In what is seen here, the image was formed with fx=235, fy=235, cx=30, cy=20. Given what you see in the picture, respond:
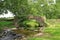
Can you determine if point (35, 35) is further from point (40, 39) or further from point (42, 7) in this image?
point (42, 7)

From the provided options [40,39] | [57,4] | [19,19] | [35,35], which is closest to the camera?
[40,39]

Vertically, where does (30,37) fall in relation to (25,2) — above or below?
below

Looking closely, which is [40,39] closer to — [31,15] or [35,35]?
[35,35]

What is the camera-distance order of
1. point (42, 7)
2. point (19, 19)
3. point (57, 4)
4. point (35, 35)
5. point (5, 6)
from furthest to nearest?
1. point (57, 4)
2. point (42, 7)
3. point (19, 19)
4. point (5, 6)
5. point (35, 35)

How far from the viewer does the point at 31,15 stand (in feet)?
89.8

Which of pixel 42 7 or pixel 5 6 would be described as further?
pixel 42 7

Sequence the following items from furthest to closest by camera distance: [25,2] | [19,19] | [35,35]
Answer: [19,19] < [25,2] < [35,35]

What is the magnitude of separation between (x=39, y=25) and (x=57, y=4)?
1549 cm

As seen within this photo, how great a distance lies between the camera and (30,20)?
26.5 metres

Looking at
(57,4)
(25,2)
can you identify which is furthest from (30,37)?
(57,4)

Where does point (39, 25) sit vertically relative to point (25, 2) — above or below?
below

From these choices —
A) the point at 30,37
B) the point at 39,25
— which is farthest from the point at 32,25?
the point at 30,37

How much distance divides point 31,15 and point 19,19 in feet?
4.84

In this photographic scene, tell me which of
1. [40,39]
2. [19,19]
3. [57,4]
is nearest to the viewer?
[40,39]
